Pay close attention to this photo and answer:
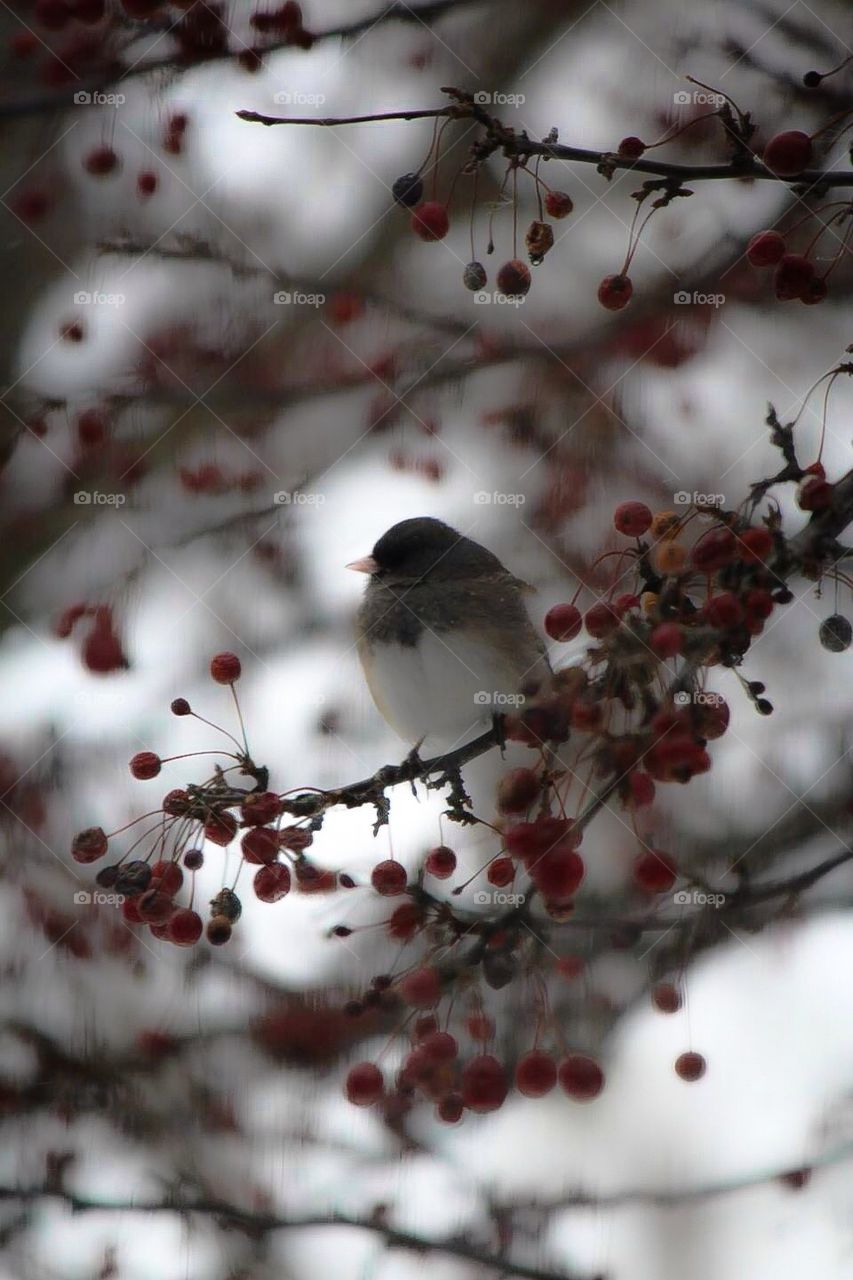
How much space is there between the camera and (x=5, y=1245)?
978 millimetres

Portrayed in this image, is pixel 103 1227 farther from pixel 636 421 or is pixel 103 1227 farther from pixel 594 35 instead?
pixel 594 35

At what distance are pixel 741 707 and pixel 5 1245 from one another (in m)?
0.88

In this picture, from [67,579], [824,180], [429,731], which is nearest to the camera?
[824,180]

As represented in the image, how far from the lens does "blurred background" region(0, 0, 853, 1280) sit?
37.9 inches

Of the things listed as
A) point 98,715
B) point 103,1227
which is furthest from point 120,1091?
point 98,715

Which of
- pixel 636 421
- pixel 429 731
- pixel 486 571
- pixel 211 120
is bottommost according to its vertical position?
pixel 429 731
